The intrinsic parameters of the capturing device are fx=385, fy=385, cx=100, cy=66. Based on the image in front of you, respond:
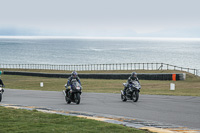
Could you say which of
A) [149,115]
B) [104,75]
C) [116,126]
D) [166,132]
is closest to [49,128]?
[116,126]

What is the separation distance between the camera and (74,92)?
17359mm

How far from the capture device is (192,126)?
1017 centimetres

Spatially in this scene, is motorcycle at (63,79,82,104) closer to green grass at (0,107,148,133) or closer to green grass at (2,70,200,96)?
green grass at (0,107,148,133)

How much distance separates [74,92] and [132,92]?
2978 millimetres

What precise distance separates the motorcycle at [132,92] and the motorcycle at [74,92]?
2489 millimetres

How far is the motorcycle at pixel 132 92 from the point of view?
714 inches

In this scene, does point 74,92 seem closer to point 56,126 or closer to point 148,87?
point 56,126

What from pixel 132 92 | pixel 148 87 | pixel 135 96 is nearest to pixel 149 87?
pixel 148 87

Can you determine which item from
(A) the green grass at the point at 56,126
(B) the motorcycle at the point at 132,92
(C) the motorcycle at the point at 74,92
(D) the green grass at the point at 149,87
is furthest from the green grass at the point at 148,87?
(A) the green grass at the point at 56,126

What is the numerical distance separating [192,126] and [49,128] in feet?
12.5

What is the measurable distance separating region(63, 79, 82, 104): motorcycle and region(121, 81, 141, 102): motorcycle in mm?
2489

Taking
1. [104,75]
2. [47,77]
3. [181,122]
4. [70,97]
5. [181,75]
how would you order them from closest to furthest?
1. [181,122]
2. [70,97]
3. [181,75]
4. [104,75]
5. [47,77]

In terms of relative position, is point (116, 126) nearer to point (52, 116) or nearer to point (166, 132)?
point (166, 132)

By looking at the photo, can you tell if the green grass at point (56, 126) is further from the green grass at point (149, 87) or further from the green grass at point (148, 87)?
the green grass at point (148, 87)
